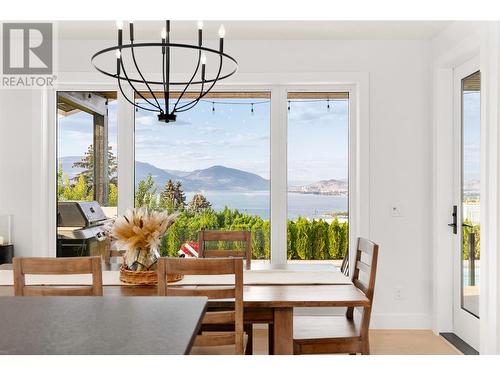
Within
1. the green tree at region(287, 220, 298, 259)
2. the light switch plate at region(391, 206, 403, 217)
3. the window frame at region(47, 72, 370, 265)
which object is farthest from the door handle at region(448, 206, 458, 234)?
the green tree at region(287, 220, 298, 259)

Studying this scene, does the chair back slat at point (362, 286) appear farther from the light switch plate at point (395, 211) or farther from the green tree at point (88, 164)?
the green tree at point (88, 164)

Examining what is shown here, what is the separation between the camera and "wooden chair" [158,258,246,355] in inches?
77.6

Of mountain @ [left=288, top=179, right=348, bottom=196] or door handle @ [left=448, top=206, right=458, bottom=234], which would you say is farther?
mountain @ [left=288, top=179, right=348, bottom=196]

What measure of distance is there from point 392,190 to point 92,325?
130 inches

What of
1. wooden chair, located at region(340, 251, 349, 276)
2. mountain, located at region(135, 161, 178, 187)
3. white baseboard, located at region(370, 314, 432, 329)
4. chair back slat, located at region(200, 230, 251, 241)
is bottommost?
white baseboard, located at region(370, 314, 432, 329)

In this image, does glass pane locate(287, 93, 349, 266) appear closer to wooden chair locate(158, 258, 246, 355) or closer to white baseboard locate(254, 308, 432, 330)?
white baseboard locate(254, 308, 432, 330)

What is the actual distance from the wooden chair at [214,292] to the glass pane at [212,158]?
2007 millimetres

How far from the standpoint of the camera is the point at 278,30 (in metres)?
3.73

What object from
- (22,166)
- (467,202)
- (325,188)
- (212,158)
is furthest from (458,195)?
(22,166)

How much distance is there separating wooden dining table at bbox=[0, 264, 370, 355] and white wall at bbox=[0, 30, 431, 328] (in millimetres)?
1666

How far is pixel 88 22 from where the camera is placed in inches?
140

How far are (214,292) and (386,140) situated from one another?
8.16 feet
